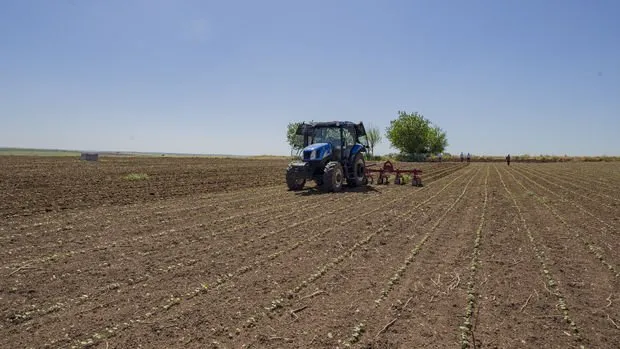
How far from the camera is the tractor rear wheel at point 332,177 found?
1377cm

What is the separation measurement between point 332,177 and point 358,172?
2562mm

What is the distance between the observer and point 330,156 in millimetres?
14820

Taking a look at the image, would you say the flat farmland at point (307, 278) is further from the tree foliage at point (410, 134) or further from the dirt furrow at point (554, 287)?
the tree foliage at point (410, 134)

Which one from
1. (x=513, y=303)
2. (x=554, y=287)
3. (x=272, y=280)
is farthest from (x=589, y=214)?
(x=272, y=280)

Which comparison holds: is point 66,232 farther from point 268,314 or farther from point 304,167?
point 304,167

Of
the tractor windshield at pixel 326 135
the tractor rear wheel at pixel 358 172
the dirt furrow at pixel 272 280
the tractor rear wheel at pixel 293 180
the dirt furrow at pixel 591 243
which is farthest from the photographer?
the tractor rear wheel at pixel 358 172

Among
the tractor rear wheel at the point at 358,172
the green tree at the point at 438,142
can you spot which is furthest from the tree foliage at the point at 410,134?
the tractor rear wheel at the point at 358,172

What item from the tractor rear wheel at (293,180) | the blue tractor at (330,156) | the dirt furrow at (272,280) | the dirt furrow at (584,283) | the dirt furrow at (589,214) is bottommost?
the dirt furrow at (272,280)

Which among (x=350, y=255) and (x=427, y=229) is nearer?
(x=350, y=255)

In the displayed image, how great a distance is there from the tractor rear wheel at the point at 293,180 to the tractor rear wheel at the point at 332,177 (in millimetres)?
1009

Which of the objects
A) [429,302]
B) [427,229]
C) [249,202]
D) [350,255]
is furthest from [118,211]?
[429,302]

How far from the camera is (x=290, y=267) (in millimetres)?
5414

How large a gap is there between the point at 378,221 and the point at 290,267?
368 centimetres

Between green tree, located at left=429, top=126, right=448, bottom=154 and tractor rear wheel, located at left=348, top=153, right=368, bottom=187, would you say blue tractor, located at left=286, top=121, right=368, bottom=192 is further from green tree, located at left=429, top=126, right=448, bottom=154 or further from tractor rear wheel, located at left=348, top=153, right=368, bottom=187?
green tree, located at left=429, top=126, right=448, bottom=154
